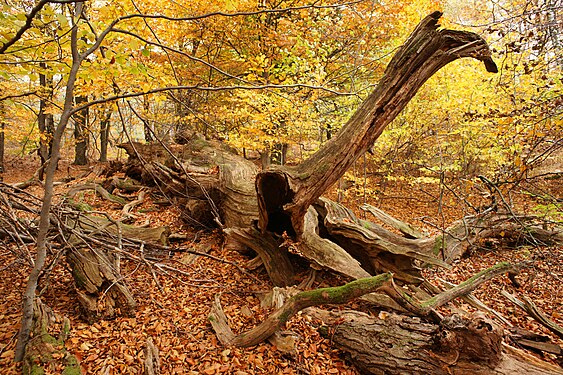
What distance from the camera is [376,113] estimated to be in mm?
3541

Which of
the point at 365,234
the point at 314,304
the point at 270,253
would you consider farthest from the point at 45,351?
the point at 365,234

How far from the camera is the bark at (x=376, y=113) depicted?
3.22 metres

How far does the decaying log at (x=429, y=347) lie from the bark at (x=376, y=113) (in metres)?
1.58

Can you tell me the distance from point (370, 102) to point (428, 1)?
6060 mm

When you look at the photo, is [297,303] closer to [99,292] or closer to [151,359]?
[151,359]

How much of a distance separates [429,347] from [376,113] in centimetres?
262

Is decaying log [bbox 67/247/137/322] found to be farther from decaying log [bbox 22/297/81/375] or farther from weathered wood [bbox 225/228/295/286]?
weathered wood [bbox 225/228/295/286]

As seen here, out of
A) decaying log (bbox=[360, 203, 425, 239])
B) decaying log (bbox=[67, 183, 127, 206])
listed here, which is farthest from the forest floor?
decaying log (bbox=[67, 183, 127, 206])

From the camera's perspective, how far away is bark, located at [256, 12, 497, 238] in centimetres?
322

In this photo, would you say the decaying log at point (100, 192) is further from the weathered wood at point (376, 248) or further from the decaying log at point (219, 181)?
the weathered wood at point (376, 248)

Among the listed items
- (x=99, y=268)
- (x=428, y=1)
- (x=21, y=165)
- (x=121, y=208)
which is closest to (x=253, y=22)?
(x=428, y=1)

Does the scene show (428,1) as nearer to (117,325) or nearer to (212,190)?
(212,190)

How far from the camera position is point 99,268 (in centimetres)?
374

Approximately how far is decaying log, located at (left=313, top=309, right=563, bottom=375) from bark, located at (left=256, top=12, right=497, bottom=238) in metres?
1.58
